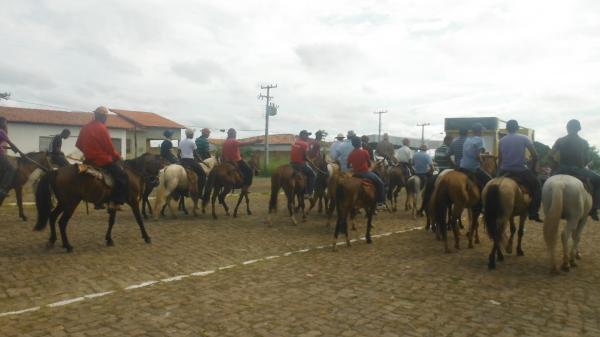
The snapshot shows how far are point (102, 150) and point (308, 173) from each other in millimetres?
5669

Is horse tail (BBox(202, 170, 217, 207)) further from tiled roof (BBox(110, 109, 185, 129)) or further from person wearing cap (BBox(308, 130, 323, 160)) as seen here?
tiled roof (BBox(110, 109, 185, 129))

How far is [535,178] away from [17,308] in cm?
858

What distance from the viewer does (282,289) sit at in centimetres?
644

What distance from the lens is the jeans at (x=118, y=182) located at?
9016mm

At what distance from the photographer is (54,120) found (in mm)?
46062

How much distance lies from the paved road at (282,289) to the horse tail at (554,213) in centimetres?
63

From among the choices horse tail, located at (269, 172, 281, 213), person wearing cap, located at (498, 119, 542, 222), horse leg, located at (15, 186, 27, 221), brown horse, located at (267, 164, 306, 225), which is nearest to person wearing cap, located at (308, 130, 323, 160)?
brown horse, located at (267, 164, 306, 225)

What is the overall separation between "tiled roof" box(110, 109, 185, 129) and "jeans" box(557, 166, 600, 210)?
51373 mm

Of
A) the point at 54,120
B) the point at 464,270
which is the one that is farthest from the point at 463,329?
the point at 54,120

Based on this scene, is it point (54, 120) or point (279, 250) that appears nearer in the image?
point (279, 250)

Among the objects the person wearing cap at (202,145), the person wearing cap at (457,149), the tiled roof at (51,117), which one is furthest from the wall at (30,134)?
the person wearing cap at (457,149)

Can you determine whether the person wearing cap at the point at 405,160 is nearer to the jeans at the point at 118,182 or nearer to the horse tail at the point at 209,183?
the horse tail at the point at 209,183

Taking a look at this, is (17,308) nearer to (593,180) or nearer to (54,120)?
(593,180)

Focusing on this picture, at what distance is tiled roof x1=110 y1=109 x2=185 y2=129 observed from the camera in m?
55.4
